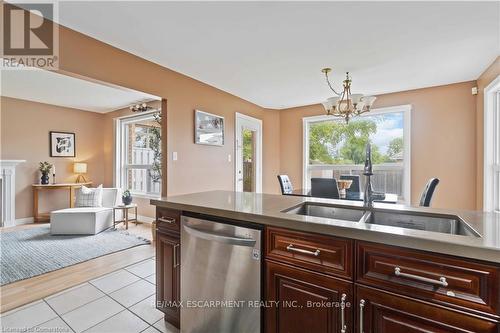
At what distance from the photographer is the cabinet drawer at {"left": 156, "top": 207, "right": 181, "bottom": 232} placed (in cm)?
167

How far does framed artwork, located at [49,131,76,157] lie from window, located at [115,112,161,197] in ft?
3.33

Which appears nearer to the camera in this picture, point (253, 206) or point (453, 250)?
point (453, 250)

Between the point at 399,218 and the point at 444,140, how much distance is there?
3388 mm

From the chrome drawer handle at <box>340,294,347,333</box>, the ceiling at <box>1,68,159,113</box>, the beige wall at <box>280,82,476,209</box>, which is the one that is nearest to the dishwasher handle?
the chrome drawer handle at <box>340,294,347,333</box>

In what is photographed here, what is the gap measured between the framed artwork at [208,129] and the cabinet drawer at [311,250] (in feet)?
8.74

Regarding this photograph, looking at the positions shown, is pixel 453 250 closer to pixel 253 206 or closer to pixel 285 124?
pixel 253 206

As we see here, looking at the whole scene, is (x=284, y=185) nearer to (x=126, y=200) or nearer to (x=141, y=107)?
(x=126, y=200)

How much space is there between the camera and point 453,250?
859 mm

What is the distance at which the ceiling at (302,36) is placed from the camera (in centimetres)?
200

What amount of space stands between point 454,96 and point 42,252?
6.26 m

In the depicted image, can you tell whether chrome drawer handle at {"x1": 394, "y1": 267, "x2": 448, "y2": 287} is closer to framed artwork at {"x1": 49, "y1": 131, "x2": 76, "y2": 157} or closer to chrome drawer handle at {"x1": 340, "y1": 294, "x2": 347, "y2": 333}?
chrome drawer handle at {"x1": 340, "y1": 294, "x2": 347, "y2": 333}

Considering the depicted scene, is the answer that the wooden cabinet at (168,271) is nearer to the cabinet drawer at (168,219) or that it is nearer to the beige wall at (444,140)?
the cabinet drawer at (168,219)

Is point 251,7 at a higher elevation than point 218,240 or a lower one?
higher

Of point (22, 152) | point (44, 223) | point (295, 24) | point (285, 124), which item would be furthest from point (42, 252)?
point (285, 124)
